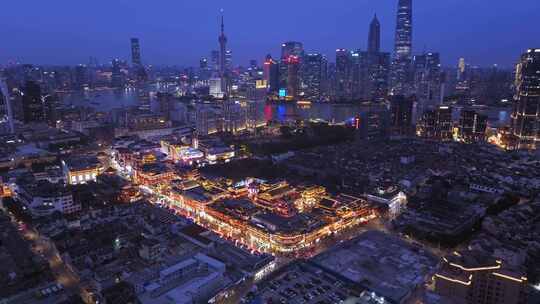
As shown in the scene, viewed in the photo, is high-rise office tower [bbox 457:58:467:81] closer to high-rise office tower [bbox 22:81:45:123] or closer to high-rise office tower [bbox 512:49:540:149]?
high-rise office tower [bbox 512:49:540:149]

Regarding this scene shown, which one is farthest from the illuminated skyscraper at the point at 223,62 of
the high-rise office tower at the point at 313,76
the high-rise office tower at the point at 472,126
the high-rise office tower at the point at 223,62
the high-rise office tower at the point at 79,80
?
Result: the high-rise office tower at the point at 472,126

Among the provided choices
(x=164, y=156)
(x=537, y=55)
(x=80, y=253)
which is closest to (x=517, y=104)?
(x=537, y=55)

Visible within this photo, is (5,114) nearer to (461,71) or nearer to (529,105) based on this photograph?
(529,105)

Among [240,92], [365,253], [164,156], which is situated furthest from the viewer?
[240,92]

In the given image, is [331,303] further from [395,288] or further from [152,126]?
[152,126]

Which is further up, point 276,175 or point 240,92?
point 240,92

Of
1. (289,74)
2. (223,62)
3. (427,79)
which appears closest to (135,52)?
(223,62)

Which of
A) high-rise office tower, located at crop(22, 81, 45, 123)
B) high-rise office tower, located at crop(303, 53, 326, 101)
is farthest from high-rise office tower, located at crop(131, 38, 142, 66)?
high-rise office tower, located at crop(22, 81, 45, 123)
